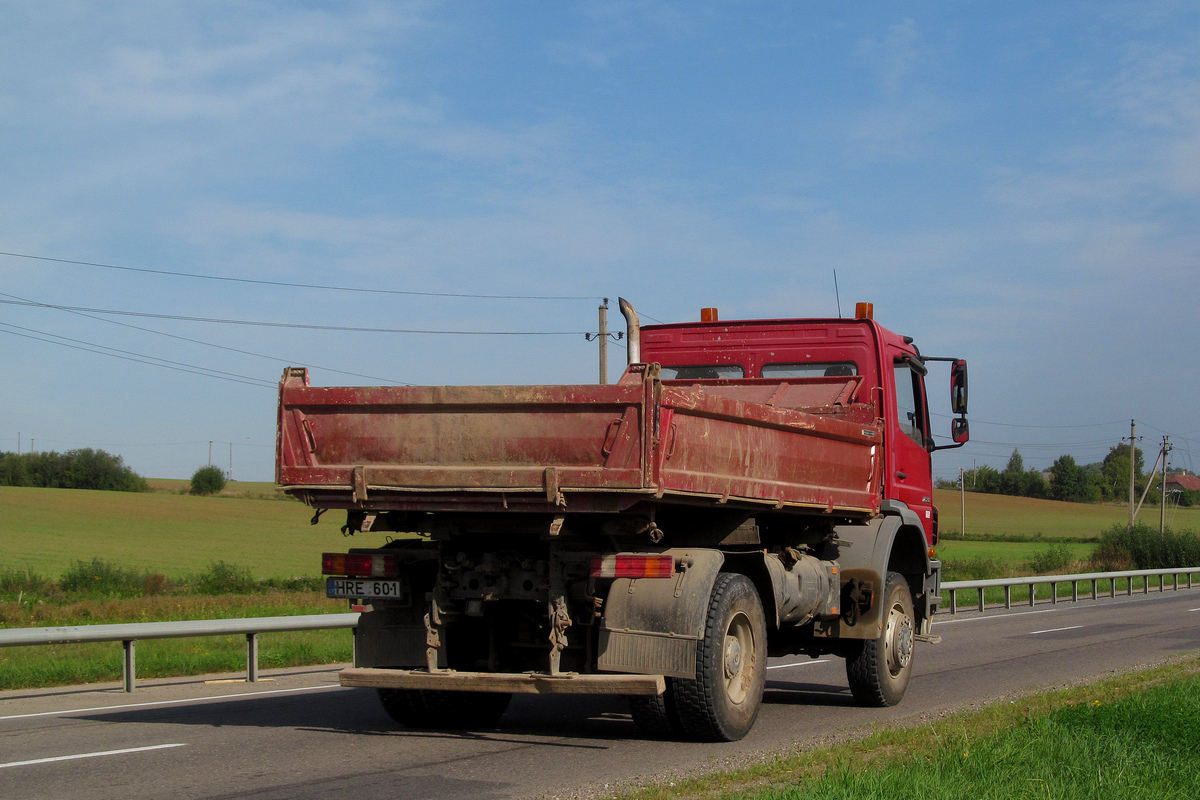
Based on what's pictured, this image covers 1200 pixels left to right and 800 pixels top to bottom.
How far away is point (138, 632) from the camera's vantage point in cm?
1098

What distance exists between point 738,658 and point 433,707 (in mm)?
2139

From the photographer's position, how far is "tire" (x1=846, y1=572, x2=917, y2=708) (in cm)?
949

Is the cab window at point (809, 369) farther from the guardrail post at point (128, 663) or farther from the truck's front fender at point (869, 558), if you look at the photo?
the guardrail post at point (128, 663)

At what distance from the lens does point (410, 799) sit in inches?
229

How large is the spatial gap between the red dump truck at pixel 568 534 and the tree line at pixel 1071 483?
135 meters

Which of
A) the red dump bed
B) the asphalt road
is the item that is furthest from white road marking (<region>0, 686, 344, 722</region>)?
the red dump bed

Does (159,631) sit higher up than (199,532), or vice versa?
(159,631)

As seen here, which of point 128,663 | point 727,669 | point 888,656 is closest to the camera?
point 727,669

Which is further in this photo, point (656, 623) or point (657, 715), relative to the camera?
point (657, 715)

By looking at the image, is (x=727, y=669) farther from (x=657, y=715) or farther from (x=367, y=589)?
(x=367, y=589)

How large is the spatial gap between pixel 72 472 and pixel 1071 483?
353ft

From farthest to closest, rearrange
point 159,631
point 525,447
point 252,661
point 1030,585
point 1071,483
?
point 1071,483, point 1030,585, point 252,661, point 159,631, point 525,447

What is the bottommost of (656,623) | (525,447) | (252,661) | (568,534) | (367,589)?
(252,661)

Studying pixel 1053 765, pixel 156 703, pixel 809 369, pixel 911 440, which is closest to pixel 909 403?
pixel 911 440
